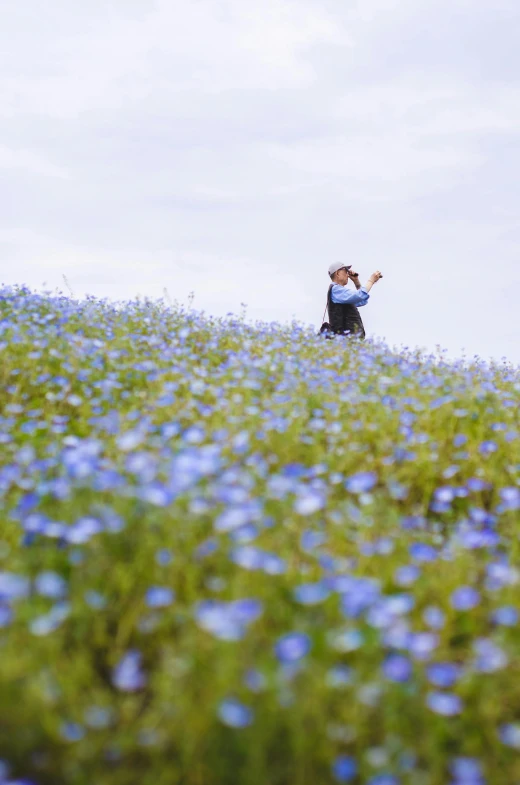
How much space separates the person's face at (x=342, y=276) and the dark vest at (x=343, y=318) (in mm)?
143

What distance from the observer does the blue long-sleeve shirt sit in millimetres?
9898

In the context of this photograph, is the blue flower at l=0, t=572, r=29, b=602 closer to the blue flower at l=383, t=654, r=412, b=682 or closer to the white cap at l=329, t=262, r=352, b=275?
the blue flower at l=383, t=654, r=412, b=682

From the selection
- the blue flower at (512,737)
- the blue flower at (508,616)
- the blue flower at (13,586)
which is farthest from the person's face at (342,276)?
the blue flower at (512,737)

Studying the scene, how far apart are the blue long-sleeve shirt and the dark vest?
5.1 inches

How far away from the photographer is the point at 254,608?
6.12 ft

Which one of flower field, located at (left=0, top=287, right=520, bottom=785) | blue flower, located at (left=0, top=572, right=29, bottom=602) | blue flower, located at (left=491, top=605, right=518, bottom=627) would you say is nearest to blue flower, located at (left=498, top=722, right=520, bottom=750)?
flower field, located at (left=0, top=287, right=520, bottom=785)

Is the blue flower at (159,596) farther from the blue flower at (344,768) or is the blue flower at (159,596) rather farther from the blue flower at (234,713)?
the blue flower at (344,768)

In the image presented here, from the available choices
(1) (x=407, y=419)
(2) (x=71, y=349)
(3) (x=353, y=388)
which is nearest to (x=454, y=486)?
(1) (x=407, y=419)

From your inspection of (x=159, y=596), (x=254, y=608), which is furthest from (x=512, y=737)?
(x=159, y=596)

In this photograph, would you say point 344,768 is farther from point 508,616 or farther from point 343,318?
point 343,318

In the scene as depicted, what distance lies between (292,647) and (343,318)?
28.1 feet

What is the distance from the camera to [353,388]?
5.13 meters

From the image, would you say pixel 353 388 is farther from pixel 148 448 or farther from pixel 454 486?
pixel 148 448

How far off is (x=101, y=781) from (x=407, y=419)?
9.88 feet
